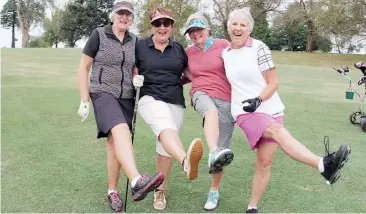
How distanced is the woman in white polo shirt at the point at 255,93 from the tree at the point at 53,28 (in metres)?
50.3

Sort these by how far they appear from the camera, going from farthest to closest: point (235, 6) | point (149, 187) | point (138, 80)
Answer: point (235, 6), point (138, 80), point (149, 187)

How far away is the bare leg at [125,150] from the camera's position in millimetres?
3398

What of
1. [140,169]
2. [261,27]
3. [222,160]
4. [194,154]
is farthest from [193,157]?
[261,27]

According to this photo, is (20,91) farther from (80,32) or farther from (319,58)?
(80,32)

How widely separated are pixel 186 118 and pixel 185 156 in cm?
473

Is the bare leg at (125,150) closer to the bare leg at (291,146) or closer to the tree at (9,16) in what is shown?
the bare leg at (291,146)

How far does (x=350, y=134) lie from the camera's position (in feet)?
24.5

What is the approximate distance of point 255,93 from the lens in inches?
142

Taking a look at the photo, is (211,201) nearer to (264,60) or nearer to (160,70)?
(160,70)

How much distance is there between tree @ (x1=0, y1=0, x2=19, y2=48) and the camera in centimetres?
5847

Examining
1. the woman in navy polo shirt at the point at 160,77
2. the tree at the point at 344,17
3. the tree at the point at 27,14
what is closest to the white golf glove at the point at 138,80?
the woman in navy polo shirt at the point at 160,77

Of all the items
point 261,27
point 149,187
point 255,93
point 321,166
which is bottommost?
point 149,187

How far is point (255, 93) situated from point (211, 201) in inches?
45.5

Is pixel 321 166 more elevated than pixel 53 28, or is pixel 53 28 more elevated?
pixel 53 28
